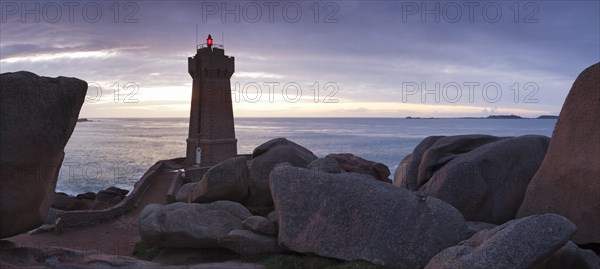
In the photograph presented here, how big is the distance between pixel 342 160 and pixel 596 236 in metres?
10.6

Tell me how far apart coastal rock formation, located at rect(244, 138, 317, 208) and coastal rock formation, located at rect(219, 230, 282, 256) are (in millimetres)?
4662

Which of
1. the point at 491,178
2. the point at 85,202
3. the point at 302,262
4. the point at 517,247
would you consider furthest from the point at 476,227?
the point at 85,202

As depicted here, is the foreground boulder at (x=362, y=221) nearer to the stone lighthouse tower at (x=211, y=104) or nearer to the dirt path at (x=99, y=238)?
the dirt path at (x=99, y=238)

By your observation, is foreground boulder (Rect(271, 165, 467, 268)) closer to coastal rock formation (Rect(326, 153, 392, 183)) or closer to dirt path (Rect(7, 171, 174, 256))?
dirt path (Rect(7, 171, 174, 256))

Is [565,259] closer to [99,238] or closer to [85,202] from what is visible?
[99,238]

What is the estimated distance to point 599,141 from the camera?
10.8 m

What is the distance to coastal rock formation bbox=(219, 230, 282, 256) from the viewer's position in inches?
458

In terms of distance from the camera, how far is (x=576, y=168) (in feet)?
36.8

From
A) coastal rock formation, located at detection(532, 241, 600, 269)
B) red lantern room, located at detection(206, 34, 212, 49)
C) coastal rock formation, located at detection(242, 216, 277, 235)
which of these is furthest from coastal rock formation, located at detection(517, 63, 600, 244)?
red lantern room, located at detection(206, 34, 212, 49)

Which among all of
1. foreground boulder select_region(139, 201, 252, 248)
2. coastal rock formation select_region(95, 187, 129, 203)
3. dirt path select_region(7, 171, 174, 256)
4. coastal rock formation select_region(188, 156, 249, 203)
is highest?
coastal rock formation select_region(188, 156, 249, 203)

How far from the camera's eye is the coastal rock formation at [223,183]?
15.6 meters

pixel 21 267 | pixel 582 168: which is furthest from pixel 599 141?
pixel 21 267

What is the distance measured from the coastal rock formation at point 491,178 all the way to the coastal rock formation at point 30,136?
31.3 ft

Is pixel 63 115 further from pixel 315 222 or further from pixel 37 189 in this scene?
pixel 315 222
